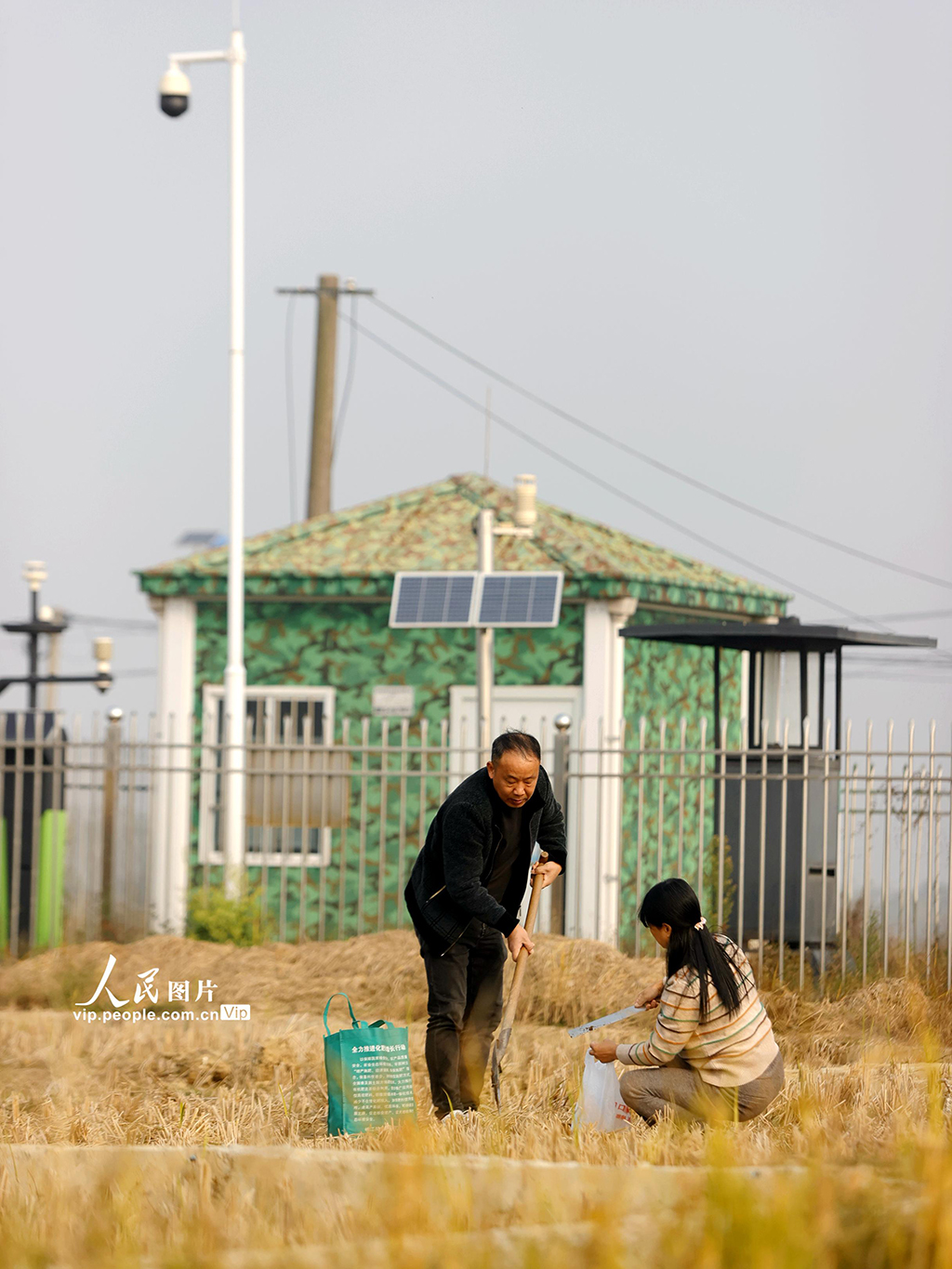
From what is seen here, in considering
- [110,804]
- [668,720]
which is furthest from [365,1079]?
[668,720]

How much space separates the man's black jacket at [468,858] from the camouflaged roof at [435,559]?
27.7ft

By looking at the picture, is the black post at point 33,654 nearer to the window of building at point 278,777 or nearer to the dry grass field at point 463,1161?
the window of building at point 278,777

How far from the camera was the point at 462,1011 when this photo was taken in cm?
649

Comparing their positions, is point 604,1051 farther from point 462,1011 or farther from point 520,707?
point 520,707

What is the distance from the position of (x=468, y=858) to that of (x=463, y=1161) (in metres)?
2.04

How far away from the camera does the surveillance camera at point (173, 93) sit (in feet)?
45.9

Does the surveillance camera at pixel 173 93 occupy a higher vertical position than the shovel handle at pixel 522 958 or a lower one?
higher

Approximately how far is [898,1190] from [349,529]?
44.7ft

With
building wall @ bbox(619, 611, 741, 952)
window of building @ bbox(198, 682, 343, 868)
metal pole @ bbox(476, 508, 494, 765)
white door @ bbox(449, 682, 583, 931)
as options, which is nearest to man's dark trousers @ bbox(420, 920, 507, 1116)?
window of building @ bbox(198, 682, 343, 868)

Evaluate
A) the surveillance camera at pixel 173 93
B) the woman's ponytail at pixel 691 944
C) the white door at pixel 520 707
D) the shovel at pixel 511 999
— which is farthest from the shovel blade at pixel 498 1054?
the surveillance camera at pixel 173 93

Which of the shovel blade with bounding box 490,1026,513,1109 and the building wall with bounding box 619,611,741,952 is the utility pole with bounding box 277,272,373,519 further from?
the shovel blade with bounding box 490,1026,513,1109

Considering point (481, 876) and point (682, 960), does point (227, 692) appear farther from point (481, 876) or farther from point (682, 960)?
point (682, 960)

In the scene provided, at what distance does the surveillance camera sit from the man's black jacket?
9460 mm

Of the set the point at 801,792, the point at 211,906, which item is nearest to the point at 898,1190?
the point at 801,792
